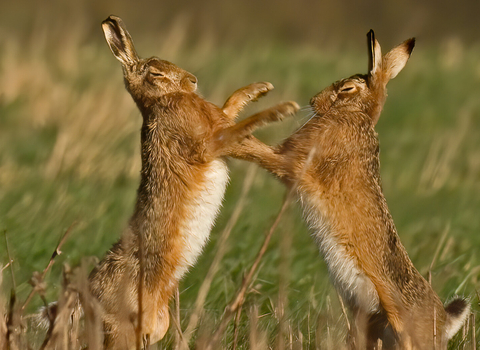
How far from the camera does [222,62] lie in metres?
14.2

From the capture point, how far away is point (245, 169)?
29.4 feet

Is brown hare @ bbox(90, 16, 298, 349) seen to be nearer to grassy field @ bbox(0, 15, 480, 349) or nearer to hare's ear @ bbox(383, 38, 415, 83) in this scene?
grassy field @ bbox(0, 15, 480, 349)

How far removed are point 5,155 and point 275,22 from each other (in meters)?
19.4

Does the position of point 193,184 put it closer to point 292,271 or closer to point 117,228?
point 292,271

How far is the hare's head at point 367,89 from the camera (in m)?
6.08

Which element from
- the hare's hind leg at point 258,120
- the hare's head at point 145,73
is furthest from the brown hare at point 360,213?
the hare's head at point 145,73

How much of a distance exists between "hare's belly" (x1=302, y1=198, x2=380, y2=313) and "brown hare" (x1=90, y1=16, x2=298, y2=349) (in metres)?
0.73

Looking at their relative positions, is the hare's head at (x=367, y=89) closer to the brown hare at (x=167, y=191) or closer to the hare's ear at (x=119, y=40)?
the brown hare at (x=167, y=191)

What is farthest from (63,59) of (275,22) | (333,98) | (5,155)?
(275,22)

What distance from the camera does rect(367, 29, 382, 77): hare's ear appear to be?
5.61 metres

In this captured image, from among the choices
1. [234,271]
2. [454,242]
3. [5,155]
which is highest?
[454,242]

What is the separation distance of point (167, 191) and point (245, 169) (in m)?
3.63

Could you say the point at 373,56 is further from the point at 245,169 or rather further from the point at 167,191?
the point at 245,169

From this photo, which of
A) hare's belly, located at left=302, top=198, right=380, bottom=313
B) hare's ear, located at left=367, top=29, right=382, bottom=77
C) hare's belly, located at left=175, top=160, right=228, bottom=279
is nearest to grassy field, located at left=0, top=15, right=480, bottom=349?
hare's belly, located at left=302, top=198, right=380, bottom=313
